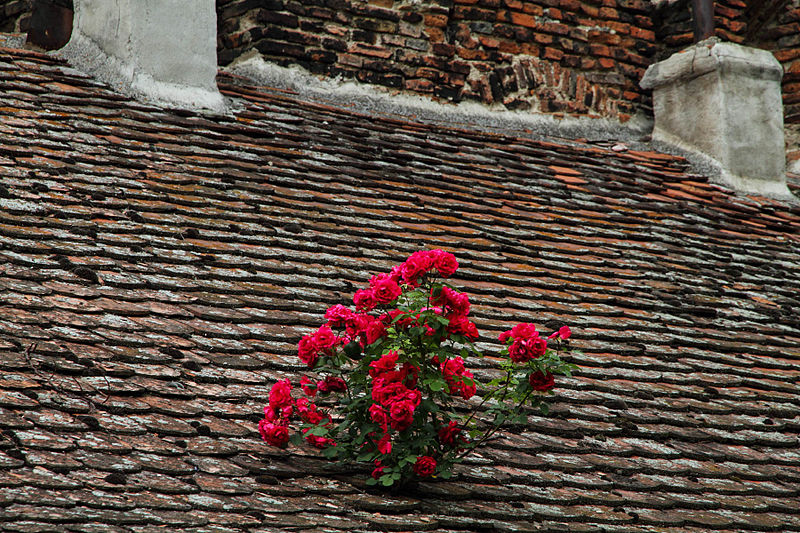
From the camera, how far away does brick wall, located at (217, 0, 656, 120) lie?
6.07 metres

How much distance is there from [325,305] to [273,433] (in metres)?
1.03

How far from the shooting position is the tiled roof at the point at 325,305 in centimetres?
264

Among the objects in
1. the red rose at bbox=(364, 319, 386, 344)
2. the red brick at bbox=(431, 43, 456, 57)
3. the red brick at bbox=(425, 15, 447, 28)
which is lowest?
the red rose at bbox=(364, 319, 386, 344)

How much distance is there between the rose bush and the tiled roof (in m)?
0.11

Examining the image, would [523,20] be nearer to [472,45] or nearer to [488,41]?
[488,41]

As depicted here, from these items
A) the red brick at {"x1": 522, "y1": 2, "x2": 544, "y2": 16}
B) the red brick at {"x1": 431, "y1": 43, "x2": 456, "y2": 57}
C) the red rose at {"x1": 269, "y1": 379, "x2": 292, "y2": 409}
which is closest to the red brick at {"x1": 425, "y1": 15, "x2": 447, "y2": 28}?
the red brick at {"x1": 431, "y1": 43, "x2": 456, "y2": 57}

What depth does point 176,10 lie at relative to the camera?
16.9 ft

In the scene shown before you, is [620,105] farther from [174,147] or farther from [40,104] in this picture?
[40,104]

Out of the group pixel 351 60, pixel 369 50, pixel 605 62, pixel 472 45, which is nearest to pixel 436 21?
pixel 472 45

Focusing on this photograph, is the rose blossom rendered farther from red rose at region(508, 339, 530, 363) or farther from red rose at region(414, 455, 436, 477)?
red rose at region(414, 455, 436, 477)

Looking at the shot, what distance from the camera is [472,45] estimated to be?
6.66 m

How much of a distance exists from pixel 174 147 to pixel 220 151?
257mm

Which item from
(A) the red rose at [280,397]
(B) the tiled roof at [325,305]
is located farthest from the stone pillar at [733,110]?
(A) the red rose at [280,397]

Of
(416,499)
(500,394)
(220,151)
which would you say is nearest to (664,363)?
(500,394)
